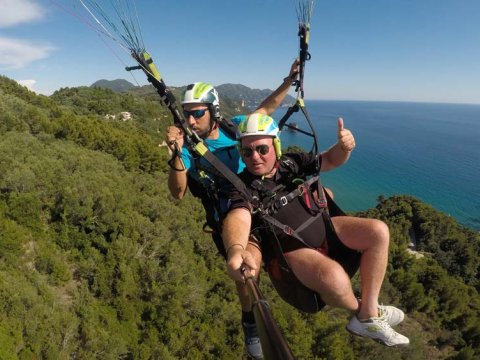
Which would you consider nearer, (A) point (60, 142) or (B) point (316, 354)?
(B) point (316, 354)

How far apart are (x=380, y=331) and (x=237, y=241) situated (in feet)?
5.19

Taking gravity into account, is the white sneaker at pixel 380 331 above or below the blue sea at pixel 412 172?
above

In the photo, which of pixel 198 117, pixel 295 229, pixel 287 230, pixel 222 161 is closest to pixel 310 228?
pixel 295 229

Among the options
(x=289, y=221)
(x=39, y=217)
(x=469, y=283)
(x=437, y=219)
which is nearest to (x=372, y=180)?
(x=437, y=219)

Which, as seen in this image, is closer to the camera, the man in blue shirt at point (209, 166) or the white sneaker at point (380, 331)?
the white sneaker at point (380, 331)

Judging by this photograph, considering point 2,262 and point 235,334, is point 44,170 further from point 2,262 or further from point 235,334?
point 235,334

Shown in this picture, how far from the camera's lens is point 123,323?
18984 mm

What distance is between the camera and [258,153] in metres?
3.38

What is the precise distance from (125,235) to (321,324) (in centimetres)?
1518

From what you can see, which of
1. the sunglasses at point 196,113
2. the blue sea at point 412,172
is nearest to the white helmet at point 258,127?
the sunglasses at point 196,113

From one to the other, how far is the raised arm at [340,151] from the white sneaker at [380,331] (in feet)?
4.95

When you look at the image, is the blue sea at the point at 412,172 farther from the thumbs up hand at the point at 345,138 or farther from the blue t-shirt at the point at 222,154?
the thumbs up hand at the point at 345,138

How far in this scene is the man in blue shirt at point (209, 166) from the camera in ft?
11.2

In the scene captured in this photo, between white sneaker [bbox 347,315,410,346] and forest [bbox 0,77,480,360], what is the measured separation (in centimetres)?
1380
